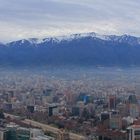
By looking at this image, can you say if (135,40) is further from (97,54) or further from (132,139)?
(132,139)

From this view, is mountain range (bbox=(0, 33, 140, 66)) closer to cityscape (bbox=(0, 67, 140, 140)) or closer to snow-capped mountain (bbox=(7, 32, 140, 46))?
snow-capped mountain (bbox=(7, 32, 140, 46))

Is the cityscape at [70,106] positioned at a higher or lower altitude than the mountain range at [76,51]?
lower

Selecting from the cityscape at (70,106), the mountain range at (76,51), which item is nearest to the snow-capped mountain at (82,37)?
the mountain range at (76,51)

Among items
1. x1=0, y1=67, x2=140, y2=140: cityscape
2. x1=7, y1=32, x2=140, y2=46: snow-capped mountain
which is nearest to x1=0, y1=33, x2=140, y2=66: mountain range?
x1=7, y1=32, x2=140, y2=46: snow-capped mountain

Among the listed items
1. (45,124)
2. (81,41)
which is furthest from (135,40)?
(45,124)

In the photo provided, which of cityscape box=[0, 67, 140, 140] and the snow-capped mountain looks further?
the snow-capped mountain

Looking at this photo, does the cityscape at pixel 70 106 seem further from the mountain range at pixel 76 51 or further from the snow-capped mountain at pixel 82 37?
the snow-capped mountain at pixel 82 37

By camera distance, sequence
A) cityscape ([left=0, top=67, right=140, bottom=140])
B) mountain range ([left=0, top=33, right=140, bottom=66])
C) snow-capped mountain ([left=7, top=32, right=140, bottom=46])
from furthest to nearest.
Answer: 1. snow-capped mountain ([left=7, top=32, right=140, bottom=46])
2. mountain range ([left=0, top=33, right=140, bottom=66])
3. cityscape ([left=0, top=67, right=140, bottom=140])

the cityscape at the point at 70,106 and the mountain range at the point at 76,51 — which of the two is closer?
the cityscape at the point at 70,106

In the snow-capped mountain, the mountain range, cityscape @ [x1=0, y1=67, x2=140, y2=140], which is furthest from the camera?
the snow-capped mountain

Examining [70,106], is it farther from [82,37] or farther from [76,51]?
[82,37]
